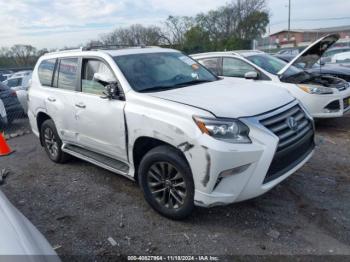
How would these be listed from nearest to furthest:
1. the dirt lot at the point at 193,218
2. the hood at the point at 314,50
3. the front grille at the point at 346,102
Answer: the dirt lot at the point at 193,218
the hood at the point at 314,50
the front grille at the point at 346,102

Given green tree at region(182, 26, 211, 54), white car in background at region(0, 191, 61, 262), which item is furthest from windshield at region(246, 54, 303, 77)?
green tree at region(182, 26, 211, 54)

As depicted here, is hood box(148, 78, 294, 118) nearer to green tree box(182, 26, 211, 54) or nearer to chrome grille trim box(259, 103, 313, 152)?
chrome grille trim box(259, 103, 313, 152)

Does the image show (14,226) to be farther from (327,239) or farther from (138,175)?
(327,239)

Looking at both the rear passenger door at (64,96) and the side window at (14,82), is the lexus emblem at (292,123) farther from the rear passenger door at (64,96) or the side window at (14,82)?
the side window at (14,82)

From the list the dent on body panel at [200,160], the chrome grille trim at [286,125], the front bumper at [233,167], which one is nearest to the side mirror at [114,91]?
the dent on body panel at [200,160]

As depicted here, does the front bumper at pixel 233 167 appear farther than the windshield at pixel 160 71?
No

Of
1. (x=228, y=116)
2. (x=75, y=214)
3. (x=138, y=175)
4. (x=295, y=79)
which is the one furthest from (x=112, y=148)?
(x=295, y=79)

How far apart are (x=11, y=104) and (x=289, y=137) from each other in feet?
27.3

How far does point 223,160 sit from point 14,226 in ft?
5.44

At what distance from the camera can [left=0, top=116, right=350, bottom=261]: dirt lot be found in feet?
9.97

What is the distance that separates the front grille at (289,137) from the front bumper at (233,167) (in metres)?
0.10

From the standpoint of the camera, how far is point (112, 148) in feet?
12.8

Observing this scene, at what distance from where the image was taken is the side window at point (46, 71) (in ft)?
16.9

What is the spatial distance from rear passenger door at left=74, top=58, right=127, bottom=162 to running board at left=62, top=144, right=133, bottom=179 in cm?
9
